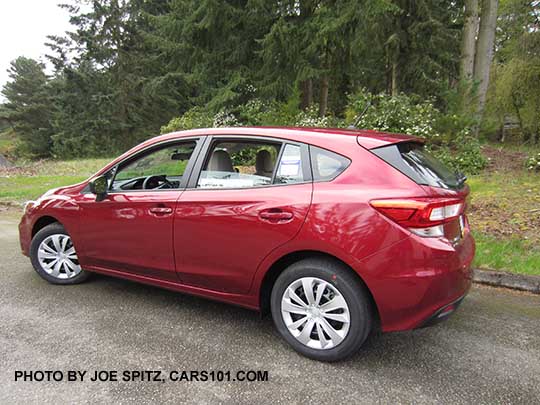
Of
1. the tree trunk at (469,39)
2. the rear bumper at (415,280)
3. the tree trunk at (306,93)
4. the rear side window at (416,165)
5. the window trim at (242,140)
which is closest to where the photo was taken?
the rear bumper at (415,280)

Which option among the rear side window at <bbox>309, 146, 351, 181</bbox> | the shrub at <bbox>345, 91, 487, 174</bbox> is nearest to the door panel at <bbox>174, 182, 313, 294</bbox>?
the rear side window at <bbox>309, 146, 351, 181</bbox>

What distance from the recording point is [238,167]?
3.41 meters

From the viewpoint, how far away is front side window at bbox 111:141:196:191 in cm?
333

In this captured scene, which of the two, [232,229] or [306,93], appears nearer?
[232,229]

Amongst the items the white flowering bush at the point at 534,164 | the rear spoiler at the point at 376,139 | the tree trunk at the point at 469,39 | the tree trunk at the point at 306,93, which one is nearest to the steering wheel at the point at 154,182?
the rear spoiler at the point at 376,139

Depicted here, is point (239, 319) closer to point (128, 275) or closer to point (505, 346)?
point (128, 275)

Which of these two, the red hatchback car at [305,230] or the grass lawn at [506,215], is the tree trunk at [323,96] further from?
the red hatchback car at [305,230]

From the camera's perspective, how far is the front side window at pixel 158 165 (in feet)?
10.9

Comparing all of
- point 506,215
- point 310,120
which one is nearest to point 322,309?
point 506,215

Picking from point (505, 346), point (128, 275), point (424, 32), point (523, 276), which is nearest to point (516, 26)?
point (424, 32)

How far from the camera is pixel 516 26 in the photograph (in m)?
14.2

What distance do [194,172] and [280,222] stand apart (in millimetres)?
946

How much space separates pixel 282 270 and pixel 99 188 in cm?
189

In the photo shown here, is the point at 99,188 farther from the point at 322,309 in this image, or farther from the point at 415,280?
the point at 415,280
